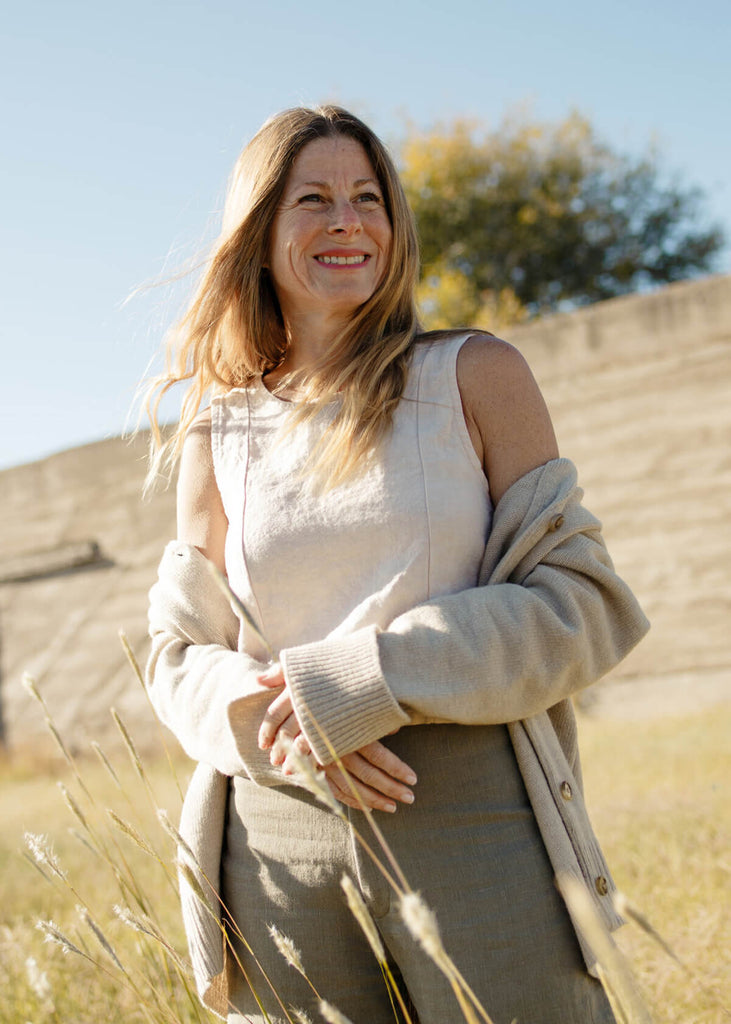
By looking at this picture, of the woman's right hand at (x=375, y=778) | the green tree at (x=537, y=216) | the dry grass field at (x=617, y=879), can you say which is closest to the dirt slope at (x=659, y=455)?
the dry grass field at (x=617, y=879)

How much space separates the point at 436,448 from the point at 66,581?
648cm

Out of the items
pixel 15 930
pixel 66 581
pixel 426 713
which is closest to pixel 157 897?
pixel 15 930

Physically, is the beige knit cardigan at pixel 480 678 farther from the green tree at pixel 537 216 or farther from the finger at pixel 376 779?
the green tree at pixel 537 216

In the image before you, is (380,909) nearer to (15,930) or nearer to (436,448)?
(436,448)

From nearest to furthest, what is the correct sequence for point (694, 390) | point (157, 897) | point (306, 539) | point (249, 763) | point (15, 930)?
point (249, 763) → point (306, 539) → point (15, 930) → point (157, 897) → point (694, 390)

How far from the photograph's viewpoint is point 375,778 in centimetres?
134

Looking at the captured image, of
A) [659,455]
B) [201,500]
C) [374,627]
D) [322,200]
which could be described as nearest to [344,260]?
[322,200]

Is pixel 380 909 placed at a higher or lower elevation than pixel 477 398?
lower

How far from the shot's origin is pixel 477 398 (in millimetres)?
1513

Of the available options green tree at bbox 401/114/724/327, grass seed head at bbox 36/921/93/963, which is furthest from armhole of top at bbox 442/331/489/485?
green tree at bbox 401/114/724/327

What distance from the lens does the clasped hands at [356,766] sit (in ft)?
4.36

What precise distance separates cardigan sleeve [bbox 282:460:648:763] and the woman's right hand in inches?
2.0

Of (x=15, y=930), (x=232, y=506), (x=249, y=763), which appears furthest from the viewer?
(x=15, y=930)

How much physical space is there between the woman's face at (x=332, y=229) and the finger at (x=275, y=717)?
74cm
